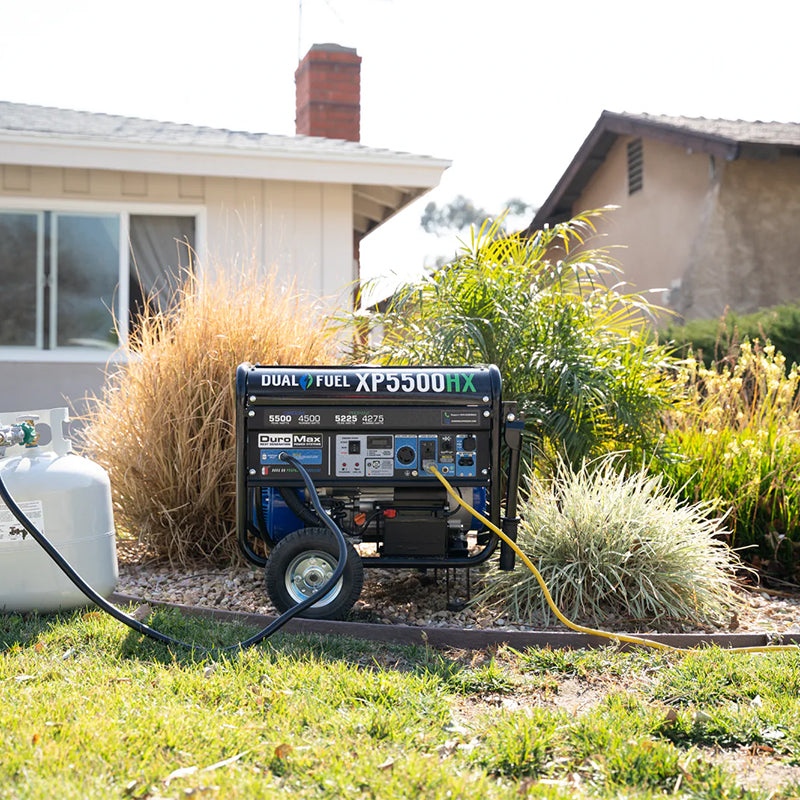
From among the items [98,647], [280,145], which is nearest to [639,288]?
[280,145]

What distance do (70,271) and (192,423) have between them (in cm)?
432

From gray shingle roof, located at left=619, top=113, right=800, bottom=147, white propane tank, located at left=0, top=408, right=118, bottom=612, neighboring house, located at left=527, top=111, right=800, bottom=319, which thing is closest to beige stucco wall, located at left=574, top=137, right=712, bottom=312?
neighboring house, located at left=527, top=111, right=800, bottom=319

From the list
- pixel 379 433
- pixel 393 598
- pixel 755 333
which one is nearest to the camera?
pixel 379 433

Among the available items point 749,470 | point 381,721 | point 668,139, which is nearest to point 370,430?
point 381,721

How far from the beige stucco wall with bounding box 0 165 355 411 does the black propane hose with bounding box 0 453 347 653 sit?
472 centimetres

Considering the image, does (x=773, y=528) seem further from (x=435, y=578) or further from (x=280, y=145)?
(x=280, y=145)

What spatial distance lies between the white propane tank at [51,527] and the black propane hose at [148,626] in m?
0.08

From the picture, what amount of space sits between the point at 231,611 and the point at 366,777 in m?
1.86

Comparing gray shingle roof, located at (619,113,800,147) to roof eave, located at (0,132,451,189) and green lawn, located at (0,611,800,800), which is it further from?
green lawn, located at (0,611,800,800)

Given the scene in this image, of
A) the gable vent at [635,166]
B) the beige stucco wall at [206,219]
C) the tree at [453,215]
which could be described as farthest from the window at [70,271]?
the tree at [453,215]

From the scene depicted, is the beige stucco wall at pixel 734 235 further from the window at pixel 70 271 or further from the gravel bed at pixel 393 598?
the gravel bed at pixel 393 598

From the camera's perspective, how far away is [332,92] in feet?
36.2

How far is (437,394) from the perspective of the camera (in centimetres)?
408

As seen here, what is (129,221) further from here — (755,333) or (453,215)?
(453,215)
